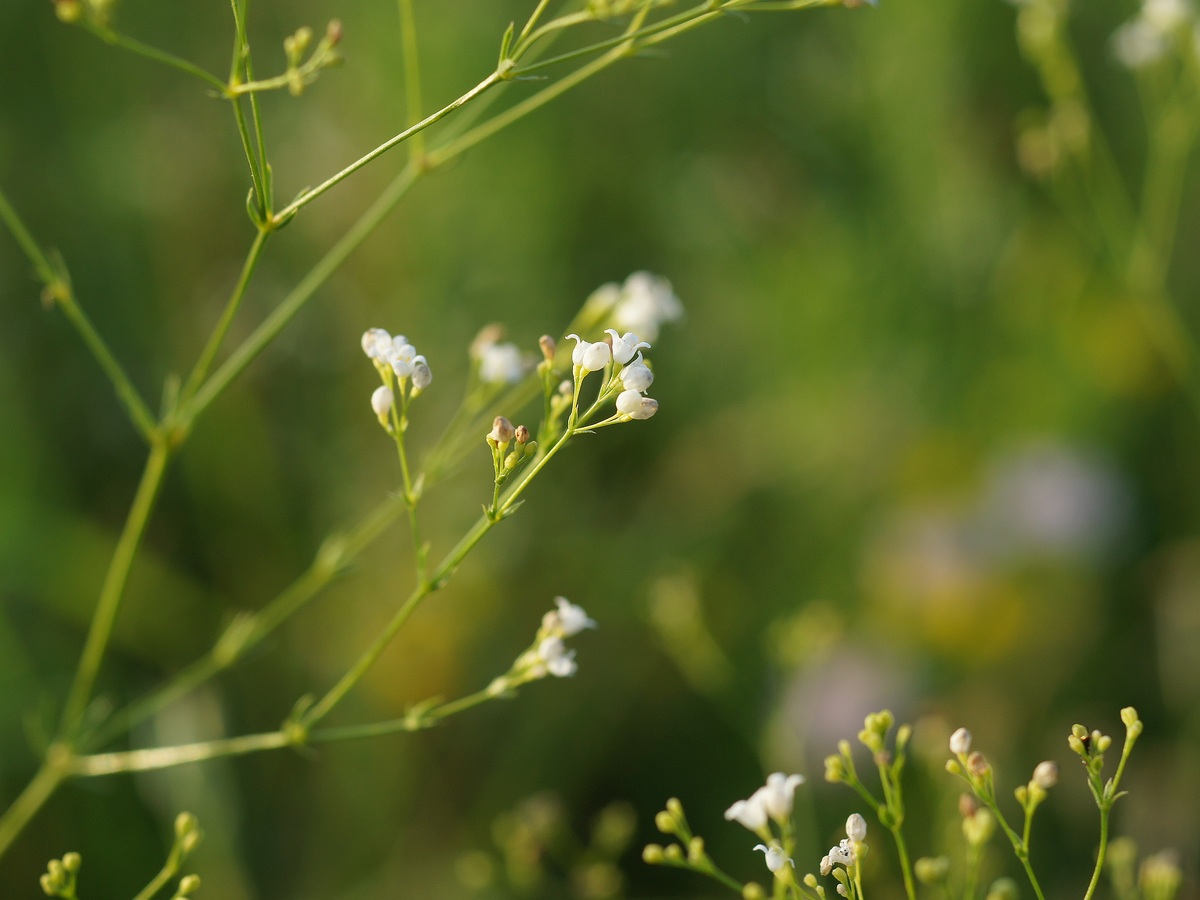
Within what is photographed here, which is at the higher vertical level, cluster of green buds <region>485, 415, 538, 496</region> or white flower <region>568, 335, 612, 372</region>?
white flower <region>568, 335, 612, 372</region>

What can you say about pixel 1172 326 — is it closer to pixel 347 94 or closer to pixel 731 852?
pixel 731 852

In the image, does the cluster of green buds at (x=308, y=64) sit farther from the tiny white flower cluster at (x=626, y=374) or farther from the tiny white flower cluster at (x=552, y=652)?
the tiny white flower cluster at (x=552, y=652)

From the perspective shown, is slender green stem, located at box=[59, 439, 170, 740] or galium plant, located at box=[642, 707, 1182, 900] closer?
galium plant, located at box=[642, 707, 1182, 900]

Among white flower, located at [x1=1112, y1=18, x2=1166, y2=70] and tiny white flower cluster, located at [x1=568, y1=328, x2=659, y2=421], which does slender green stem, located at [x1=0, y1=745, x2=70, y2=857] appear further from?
white flower, located at [x1=1112, y1=18, x2=1166, y2=70]

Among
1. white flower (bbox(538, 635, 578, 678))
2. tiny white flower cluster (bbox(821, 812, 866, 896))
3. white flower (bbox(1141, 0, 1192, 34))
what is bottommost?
tiny white flower cluster (bbox(821, 812, 866, 896))

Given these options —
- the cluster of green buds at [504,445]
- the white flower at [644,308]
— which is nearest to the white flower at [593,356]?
the cluster of green buds at [504,445]

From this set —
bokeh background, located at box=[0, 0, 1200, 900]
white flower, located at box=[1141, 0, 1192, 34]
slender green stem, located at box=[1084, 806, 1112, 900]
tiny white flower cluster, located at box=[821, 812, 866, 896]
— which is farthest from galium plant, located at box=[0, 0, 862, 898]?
white flower, located at box=[1141, 0, 1192, 34]
